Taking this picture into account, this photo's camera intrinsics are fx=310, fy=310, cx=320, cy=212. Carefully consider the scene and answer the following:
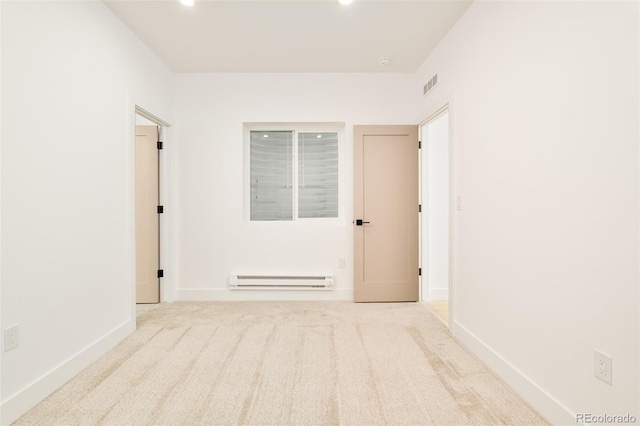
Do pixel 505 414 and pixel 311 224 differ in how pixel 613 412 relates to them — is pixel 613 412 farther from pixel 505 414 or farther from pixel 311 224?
pixel 311 224

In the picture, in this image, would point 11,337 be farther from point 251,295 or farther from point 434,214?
point 434,214

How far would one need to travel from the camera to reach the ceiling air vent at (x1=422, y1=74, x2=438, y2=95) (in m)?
3.13

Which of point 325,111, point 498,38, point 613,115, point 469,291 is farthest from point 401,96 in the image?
point 613,115

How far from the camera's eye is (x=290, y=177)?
3.99 metres

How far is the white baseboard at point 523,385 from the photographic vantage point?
61.6 inches

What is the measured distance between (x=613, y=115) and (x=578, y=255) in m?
0.63

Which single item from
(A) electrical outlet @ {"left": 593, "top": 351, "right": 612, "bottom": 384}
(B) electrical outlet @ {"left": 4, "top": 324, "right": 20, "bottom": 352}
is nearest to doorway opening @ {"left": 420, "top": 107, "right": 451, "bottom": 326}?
(A) electrical outlet @ {"left": 593, "top": 351, "right": 612, "bottom": 384}

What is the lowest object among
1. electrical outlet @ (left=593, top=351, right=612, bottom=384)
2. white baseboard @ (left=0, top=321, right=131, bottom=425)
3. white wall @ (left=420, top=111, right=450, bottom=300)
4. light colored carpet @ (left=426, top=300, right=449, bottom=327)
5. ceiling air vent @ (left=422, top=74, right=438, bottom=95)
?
light colored carpet @ (left=426, top=300, right=449, bottom=327)

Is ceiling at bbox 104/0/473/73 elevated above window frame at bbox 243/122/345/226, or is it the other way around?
ceiling at bbox 104/0/473/73

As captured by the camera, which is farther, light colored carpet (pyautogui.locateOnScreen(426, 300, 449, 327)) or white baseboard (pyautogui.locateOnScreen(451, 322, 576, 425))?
light colored carpet (pyautogui.locateOnScreen(426, 300, 449, 327))

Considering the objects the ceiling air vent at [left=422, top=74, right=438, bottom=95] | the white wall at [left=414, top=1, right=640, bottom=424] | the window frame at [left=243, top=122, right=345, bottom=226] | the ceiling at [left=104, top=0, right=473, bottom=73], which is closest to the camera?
the white wall at [left=414, top=1, right=640, bottom=424]

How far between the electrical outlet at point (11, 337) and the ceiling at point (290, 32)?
241 cm

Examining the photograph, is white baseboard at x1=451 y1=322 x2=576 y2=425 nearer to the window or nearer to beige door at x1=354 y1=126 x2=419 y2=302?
beige door at x1=354 y1=126 x2=419 y2=302

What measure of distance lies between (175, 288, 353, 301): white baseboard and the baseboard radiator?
0.21 ft
